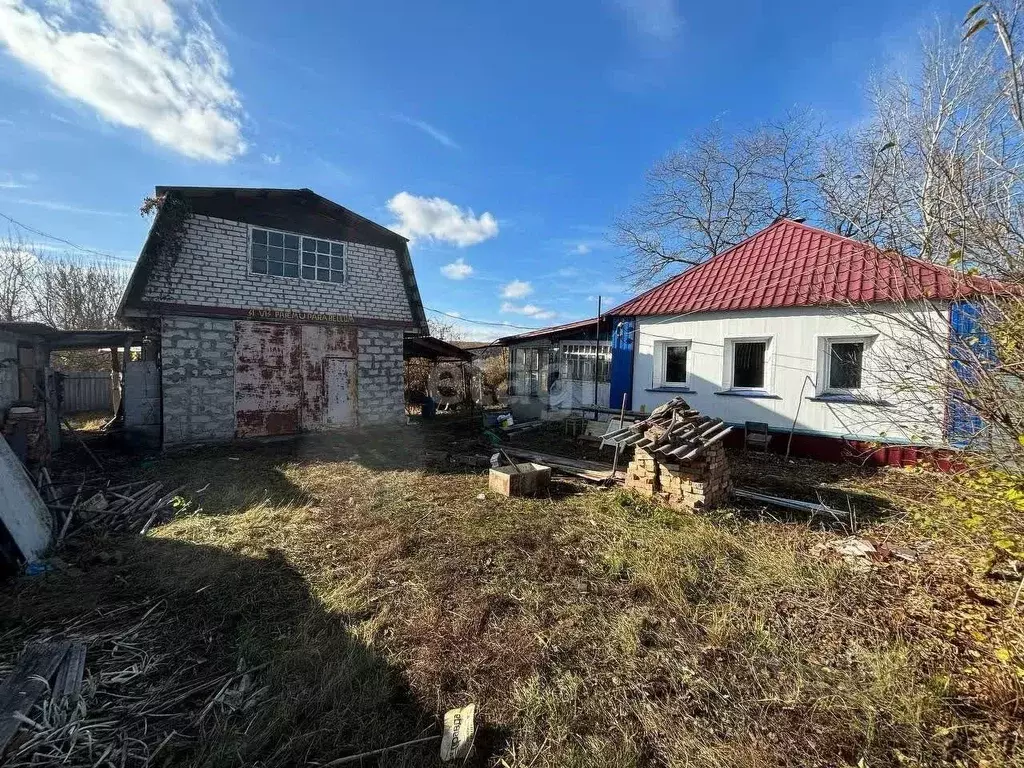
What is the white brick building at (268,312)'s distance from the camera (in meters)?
8.55

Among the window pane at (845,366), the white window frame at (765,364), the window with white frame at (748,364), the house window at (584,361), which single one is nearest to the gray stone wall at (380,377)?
the house window at (584,361)

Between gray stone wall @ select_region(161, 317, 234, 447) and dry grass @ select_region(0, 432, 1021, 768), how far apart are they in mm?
4480

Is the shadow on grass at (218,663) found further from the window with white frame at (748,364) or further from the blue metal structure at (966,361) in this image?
the window with white frame at (748,364)

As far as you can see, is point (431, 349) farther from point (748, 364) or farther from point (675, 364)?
point (748, 364)

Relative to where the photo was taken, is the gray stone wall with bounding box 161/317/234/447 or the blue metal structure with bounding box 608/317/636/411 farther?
the blue metal structure with bounding box 608/317/636/411

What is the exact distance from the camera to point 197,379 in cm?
885

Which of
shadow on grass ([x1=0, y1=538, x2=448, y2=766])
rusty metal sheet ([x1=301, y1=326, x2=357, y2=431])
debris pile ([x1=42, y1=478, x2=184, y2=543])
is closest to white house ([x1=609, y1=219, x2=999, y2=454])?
rusty metal sheet ([x1=301, y1=326, x2=357, y2=431])

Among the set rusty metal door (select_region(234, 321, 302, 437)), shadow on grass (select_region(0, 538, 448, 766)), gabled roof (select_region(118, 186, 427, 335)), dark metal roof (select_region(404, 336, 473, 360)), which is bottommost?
shadow on grass (select_region(0, 538, 448, 766))

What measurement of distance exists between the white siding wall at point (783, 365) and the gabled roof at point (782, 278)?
0.29 meters

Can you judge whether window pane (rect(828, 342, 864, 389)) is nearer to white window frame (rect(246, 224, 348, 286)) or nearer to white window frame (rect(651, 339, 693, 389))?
white window frame (rect(651, 339, 693, 389))

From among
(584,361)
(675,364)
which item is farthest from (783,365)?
(584,361)

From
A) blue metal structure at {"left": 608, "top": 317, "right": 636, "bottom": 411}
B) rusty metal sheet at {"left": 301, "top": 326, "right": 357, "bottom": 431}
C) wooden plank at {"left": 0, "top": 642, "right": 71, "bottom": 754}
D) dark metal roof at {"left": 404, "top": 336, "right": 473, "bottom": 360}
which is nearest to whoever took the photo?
wooden plank at {"left": 0, "top": 642, "right": 71, "bottom": 754}

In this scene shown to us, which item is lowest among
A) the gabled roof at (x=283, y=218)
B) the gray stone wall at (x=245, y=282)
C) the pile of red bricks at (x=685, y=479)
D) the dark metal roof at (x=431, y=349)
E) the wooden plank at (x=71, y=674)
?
the wooden plank at (x=71, y=674)

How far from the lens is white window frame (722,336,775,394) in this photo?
8664 millimetres
